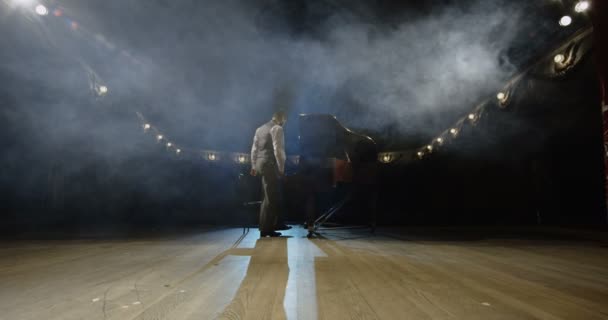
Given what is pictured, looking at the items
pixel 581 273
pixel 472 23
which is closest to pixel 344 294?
pixel 581 273

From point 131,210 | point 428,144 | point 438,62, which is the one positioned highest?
point 438,62

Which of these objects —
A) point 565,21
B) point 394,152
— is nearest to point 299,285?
point 565,21

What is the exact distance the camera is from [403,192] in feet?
27.5

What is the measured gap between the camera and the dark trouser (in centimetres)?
363

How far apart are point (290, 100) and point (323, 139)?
2.13 m

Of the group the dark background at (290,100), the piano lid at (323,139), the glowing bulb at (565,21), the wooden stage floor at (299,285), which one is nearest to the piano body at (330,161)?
the piano lid at (323,139)

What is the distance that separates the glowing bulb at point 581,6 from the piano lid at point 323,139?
2876 mm

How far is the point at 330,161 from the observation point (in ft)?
11.4

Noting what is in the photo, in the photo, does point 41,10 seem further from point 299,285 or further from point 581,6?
point 581,6

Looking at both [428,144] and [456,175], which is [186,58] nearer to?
[428,144]

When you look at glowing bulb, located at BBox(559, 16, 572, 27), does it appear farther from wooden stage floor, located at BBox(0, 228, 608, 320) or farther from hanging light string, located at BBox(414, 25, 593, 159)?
wooden stage floor, located at BBox(0, 228, 608, 320)

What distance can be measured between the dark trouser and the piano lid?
0.41 meters

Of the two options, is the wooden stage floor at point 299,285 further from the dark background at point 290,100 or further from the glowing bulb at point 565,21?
the glowing bulb at point 565,21

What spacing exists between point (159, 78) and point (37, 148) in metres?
3.01
